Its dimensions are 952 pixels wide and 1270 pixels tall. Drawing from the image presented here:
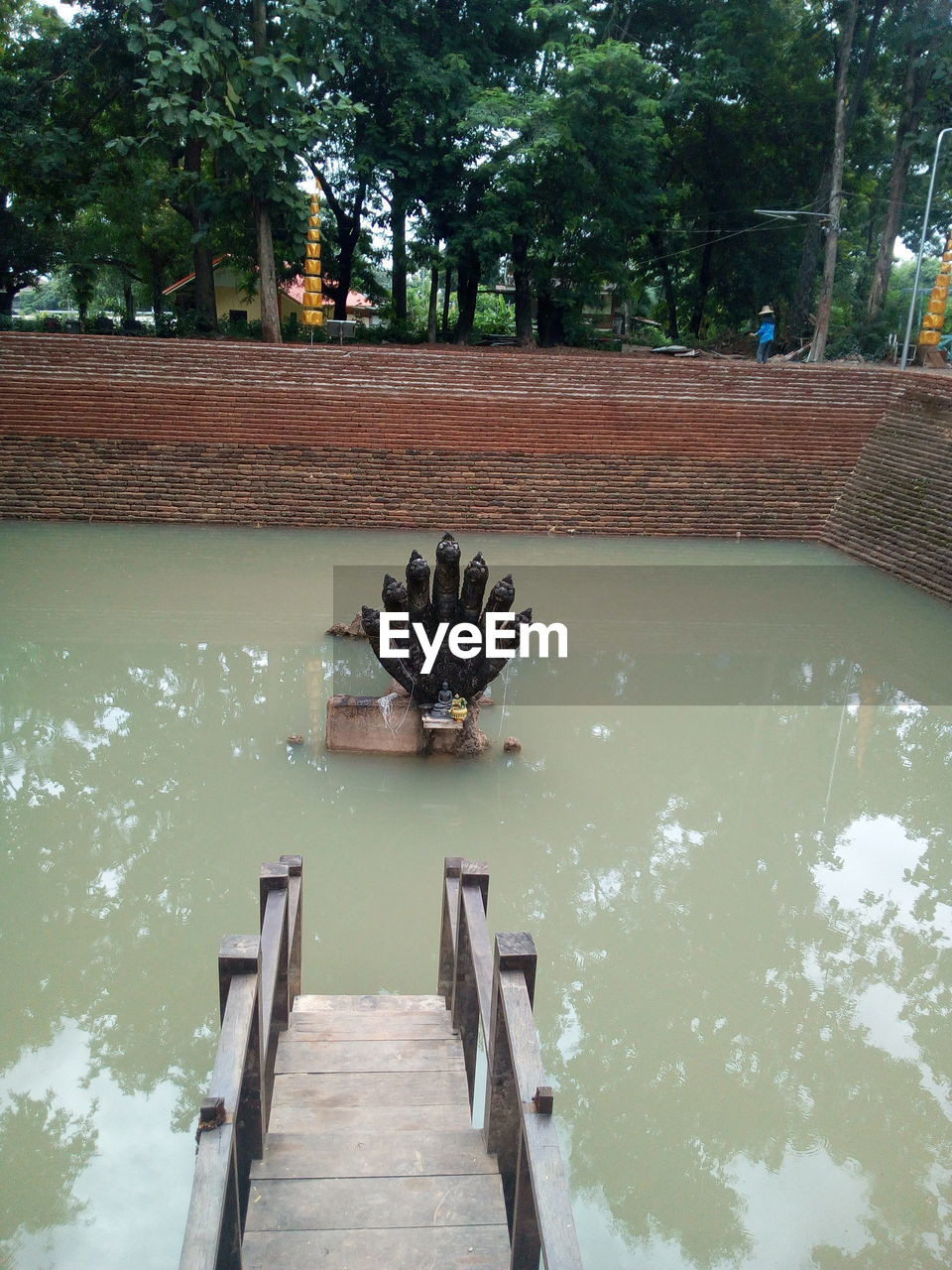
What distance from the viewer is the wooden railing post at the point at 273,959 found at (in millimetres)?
2549

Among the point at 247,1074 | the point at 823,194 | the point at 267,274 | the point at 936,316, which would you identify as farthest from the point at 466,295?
the point at 247,1074

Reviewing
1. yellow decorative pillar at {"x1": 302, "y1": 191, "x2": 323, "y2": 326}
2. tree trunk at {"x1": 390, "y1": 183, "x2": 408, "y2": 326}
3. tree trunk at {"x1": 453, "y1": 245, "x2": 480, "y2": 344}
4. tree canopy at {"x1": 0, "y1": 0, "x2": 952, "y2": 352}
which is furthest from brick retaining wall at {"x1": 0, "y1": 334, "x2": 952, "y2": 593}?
tree trunk at {"x1": 390, "y1": 183, "x2": 408, "y2": 326}

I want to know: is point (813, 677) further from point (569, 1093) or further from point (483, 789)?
point (569, 1093)

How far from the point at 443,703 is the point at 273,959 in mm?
3484

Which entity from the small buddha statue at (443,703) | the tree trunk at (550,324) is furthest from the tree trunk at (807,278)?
the small buddha statue at (443,703)

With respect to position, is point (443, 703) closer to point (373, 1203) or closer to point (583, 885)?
point (583, 885)

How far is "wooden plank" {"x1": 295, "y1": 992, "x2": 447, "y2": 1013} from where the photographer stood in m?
3.42

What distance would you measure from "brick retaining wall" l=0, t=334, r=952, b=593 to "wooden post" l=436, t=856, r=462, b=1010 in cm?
870

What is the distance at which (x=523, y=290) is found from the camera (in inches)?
657

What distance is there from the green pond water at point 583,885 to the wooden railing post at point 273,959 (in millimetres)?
717

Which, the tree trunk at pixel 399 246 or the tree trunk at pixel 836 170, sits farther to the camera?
the tree trunk at pixel 399 246

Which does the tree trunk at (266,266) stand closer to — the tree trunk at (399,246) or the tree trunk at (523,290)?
the tree trunk at (399,246)

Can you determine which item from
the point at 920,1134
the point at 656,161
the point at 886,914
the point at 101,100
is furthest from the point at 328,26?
the point at 920,1134

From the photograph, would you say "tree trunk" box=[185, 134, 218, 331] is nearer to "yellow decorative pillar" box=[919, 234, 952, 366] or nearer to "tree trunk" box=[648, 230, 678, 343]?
"tree trunk" box=[648, 230, 678, 343]
